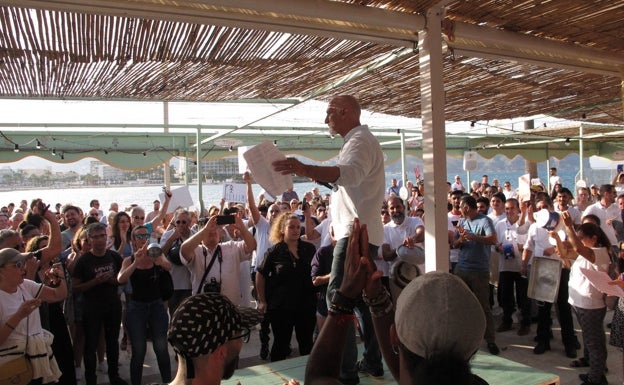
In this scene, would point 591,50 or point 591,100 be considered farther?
point 591,100

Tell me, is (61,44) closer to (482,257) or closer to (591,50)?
(591,50)

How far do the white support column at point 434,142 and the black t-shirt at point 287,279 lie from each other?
1.79 m

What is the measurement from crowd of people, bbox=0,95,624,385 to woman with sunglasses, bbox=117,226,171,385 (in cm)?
1

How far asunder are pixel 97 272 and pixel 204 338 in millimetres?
3432

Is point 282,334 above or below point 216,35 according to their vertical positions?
below

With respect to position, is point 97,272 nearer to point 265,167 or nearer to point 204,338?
point 265,167

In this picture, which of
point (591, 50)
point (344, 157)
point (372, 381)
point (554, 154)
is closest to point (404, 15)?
point (344, 157)

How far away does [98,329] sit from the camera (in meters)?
4.76

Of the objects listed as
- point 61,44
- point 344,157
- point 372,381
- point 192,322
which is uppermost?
point 61,44

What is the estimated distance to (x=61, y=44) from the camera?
3.43 meters

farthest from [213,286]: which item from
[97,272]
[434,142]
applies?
[434,142]

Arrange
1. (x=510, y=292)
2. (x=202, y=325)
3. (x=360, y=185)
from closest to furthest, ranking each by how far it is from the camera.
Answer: (x=202, y=325)
(x=360, y=185)
(x=510, y=292)

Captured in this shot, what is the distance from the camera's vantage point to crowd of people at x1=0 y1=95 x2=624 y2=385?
4.98 ft

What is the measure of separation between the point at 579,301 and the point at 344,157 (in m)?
3.39
